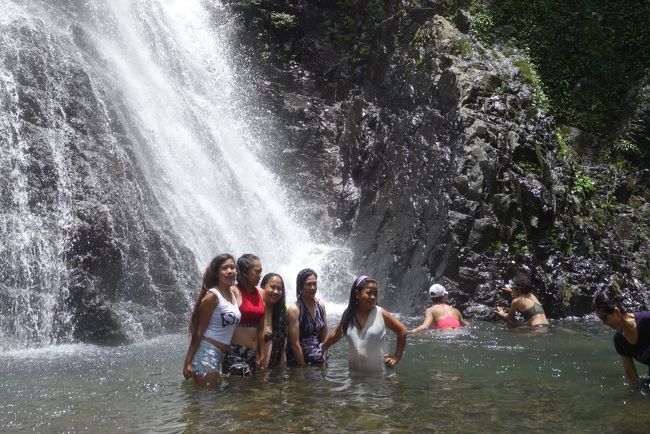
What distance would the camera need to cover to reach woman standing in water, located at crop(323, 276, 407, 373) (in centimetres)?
648

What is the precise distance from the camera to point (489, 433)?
186 inches

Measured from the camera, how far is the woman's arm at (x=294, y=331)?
6949 millimetres

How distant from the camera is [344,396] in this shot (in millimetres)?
5824

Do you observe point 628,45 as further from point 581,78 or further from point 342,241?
point 342,241

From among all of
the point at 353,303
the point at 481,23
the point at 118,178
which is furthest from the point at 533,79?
the point at 353,303

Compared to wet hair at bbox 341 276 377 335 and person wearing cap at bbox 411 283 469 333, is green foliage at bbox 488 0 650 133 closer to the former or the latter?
person wearing cap at bbox 411 283 469 333

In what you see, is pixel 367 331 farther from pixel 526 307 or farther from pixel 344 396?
pixel 526 307

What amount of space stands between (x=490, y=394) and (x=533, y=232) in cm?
916

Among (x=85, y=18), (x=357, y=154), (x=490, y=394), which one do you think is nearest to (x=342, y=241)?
(x=357, y=154)

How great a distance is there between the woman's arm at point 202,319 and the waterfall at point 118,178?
5686 mm

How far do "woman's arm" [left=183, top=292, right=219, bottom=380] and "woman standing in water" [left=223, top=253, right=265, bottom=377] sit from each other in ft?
1.21

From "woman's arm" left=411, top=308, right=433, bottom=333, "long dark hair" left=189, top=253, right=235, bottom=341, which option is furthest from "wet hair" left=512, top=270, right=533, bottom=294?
"long dark hair" left=189, top=253, right=235, bottom=341

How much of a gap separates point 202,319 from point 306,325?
1541mm

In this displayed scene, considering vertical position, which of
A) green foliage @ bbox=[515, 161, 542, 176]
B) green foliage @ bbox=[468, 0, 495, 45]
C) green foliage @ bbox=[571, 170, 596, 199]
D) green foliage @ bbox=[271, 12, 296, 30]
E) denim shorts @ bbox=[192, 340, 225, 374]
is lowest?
denim shorts @ bbox=[192, 340, 225, 374]
